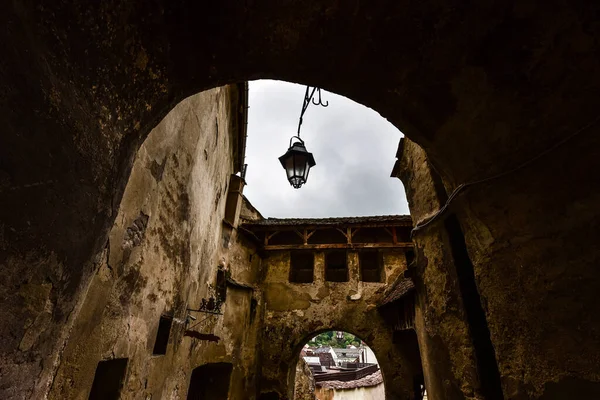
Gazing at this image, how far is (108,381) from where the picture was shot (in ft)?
9.34

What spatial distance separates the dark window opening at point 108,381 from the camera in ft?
9.15

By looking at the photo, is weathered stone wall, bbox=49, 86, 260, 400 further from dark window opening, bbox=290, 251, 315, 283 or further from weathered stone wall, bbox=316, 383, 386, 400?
weathered stone wall, bbox=316, 383, 386, 400

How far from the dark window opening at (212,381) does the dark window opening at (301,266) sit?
140 inches

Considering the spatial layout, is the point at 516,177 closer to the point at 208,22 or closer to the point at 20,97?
the point at 208,22

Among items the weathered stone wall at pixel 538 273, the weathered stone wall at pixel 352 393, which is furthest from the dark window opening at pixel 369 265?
the weathered stone wall at pixel 538 273

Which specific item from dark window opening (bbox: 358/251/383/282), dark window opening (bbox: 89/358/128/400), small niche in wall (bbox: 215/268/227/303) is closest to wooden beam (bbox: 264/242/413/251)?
dark window opening (bbox: 358/251/383/282)

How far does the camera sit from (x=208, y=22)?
1.62 meters

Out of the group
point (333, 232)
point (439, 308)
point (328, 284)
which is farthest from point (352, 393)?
point (439, 308)

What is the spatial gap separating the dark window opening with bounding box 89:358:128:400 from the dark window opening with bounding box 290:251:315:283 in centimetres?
764

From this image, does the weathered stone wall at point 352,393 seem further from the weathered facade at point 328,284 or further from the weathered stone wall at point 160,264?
the weathered stone wall at point 160,264

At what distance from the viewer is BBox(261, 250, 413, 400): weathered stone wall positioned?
28.6ft

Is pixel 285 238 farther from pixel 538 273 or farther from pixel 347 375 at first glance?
pixel 347 375

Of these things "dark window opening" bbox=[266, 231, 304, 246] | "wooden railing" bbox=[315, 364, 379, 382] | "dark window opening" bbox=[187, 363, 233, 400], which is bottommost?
"wooden railing" bbox=[315, 364, 379, 382]

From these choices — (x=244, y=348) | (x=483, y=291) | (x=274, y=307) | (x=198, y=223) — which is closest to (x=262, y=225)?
(x=274, y=307)
